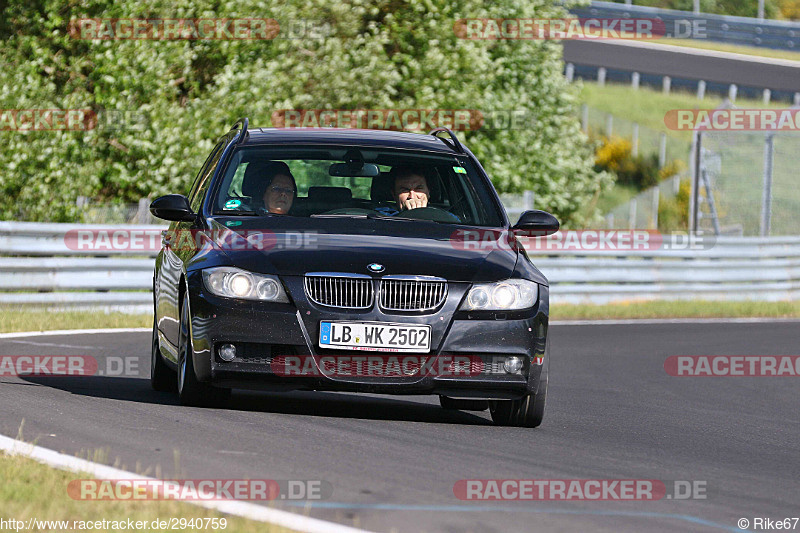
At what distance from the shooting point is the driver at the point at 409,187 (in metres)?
9.18

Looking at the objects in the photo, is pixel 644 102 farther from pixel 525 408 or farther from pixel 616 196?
pixel 525 408

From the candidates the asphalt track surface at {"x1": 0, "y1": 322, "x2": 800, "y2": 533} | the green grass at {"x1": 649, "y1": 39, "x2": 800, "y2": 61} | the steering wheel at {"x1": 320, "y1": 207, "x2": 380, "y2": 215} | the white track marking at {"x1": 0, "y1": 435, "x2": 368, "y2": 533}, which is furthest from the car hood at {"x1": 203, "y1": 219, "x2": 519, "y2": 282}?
the green grass at {"x1": 649, "y1": 39, "x2": 800, "y2": 61}

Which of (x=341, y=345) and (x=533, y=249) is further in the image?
(x=533, y=249)

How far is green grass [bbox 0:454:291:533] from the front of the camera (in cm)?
495

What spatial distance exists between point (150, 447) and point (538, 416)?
8.37 feet

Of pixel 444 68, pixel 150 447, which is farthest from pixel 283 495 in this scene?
pixel 444 68

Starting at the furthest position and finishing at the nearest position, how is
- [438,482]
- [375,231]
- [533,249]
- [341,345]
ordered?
1. [533,249]
2. [375,231]
3. [341,345]
4. [438,482]

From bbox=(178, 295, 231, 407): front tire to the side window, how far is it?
1.19m

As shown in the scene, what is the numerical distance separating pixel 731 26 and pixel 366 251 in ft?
170

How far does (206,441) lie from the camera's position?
6926 mm

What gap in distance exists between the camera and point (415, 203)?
921 centimetres

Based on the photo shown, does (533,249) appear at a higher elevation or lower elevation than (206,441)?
lower

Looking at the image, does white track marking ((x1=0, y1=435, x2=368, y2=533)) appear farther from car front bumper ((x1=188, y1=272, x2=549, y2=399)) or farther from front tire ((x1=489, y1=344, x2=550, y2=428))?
front tire ((x1=489, y1=344, x2=550, y2=428))

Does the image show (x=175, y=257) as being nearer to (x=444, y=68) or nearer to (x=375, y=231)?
(x=375, y=231)
